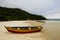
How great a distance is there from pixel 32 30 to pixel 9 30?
0.54 m

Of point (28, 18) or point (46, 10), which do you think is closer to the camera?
point (46, 10)

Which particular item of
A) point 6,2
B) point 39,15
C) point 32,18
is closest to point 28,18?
point 32,18

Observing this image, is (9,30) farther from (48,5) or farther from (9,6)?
(48,5)

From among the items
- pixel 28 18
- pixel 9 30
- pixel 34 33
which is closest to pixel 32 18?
pixel 28 18

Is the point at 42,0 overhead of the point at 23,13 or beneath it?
overhead

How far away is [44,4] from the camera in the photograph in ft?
13.9

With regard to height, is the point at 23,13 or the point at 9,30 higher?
the point at 23,13

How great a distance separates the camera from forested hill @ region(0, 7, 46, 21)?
4.34 meters

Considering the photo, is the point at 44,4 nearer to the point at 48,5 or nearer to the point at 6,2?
the point at 48,5

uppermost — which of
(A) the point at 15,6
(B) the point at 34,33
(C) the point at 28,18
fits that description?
→ (A) the point at 15,6

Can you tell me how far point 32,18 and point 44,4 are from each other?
0.48 m

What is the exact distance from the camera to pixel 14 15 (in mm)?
4441

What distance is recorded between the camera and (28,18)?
4520mm

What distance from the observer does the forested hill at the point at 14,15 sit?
4.34 m
